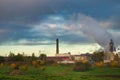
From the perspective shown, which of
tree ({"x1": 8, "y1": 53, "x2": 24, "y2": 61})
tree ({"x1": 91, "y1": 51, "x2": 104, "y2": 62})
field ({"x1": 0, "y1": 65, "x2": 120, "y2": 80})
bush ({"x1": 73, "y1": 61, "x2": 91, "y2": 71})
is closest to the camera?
field ({"x1": 0, "y1": 65, "x2": 120, "y2": 80})

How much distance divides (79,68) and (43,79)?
2947cm

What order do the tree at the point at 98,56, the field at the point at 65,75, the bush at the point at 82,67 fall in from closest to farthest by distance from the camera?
the field at the point at 65,75 < the bush at the point at 82,67 < the tree at the point at 98,56

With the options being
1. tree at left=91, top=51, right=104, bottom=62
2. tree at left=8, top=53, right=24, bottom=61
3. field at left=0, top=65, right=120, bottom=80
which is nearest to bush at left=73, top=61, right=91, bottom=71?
field at left=0, top=65, right=120, bottom=80

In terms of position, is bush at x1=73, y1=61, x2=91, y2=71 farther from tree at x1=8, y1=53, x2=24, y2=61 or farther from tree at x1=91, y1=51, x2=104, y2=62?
tree at x1=91, y1=51, x2=104, y2=62

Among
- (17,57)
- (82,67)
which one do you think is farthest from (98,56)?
(82,67)

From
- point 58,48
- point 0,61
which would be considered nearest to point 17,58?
point 0,61

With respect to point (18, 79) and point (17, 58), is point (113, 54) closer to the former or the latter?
point (17, 58)

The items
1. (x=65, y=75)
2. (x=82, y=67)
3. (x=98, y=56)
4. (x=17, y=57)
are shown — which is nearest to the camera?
(x=65, y=75)

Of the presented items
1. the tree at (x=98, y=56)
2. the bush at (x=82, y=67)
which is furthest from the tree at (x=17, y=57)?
the bush at (x=82, y=67)

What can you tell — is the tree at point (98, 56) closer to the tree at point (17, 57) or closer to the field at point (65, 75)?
the tree at point (17, 57)

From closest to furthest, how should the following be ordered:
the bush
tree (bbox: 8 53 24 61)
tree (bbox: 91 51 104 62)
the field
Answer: the field → the bush → tree (bbox: 8 53 24 61) → tree (bbox: 91 51 104 62)

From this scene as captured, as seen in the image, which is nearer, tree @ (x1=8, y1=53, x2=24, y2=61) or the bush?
the bush

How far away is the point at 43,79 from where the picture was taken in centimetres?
4453

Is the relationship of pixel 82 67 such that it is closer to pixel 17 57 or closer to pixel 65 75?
pixel 65 75
